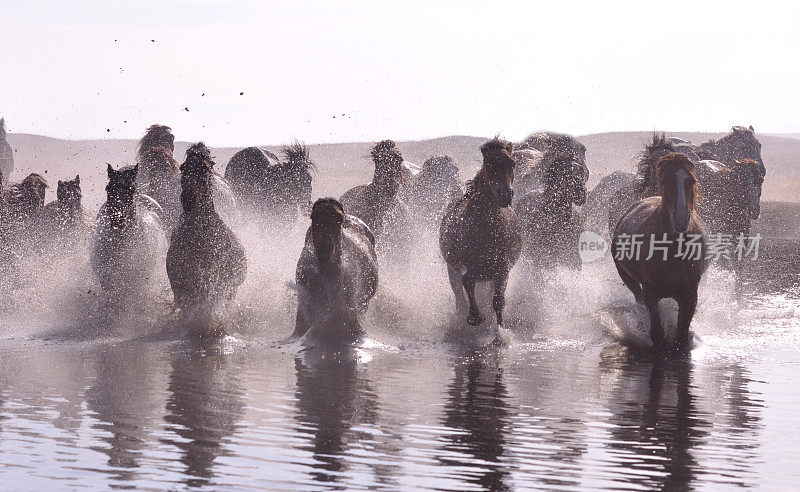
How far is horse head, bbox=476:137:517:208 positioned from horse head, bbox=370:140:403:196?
3.35m

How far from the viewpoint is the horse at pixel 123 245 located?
13.3 meters

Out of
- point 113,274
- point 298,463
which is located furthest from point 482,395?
point 113,274

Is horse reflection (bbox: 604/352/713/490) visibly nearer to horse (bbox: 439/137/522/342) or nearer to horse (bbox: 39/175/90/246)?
horse (bbox: 439/137/522/342)

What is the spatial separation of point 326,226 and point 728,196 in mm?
6860

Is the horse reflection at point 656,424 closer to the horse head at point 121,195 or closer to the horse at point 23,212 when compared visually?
the horse head at point 121,195

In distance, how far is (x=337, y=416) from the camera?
26.0 feet

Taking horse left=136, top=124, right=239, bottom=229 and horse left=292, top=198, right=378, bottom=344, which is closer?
horse left=292, top=198, right=378, bottom=344

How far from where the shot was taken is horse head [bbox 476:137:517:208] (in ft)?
39.2

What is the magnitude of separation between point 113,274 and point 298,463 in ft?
24.2

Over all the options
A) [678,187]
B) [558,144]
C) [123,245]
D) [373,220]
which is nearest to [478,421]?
[678,187]

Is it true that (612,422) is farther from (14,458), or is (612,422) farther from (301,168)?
(301,168)

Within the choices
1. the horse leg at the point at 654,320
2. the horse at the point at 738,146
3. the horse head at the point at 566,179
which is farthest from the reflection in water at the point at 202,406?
the horse at the point at 738,146

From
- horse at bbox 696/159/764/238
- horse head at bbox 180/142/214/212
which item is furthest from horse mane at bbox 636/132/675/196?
horse head at bbox 180/142/214/212

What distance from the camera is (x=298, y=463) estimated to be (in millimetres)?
6500
